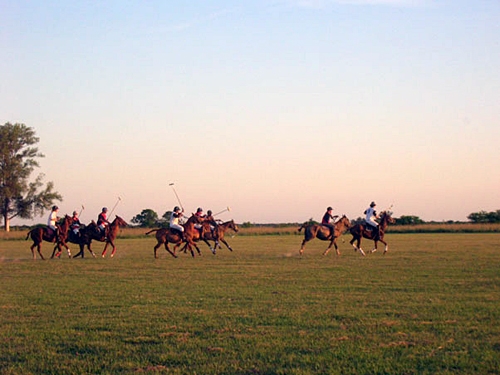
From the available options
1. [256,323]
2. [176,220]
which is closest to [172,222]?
[176,220]

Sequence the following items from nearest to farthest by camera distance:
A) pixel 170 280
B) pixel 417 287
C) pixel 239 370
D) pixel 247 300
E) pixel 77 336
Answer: pixel 239 370
pixel 77 336
pixel 247 300
pixel 417 287
pixel 170 280

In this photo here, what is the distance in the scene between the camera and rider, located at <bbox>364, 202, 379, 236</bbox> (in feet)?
91.0

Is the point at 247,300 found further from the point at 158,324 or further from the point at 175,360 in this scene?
the point at 175,360

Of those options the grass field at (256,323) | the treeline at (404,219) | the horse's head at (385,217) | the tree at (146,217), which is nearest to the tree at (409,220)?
the treeline at (404,219)

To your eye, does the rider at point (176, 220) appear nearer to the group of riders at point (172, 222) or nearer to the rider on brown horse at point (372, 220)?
the group of riders at point (172, 222)

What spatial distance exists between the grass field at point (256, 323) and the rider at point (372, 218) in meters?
9.01

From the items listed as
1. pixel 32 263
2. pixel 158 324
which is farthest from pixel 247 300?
pixel 32 263

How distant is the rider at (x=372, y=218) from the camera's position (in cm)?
2775

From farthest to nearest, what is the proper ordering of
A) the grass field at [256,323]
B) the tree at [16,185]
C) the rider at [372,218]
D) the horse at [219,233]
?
the tree at [16,185], the horse at [219,233], the rider at [372,218], the grass field at [256,323]

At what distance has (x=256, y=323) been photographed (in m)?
10.2

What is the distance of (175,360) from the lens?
7930 millimetres

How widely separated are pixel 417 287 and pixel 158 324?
22.2 ft

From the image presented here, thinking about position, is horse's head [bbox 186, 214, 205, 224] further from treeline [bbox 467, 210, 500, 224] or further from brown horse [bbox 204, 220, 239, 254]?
treeline [bbox 467, 210, 500, 224]

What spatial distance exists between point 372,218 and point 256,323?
18.6 meters
